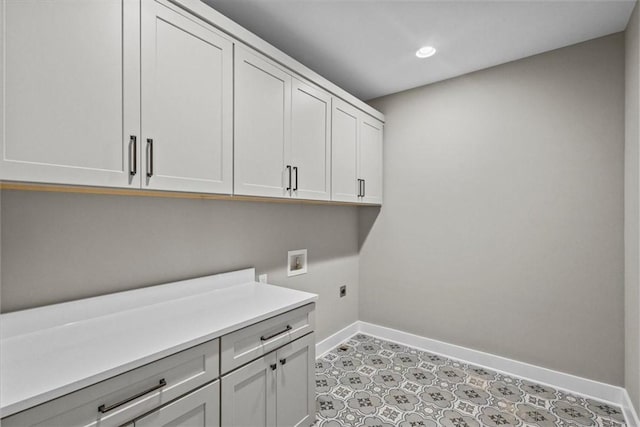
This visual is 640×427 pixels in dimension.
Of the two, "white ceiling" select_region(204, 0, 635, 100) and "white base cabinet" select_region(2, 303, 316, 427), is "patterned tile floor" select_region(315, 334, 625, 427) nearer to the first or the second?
"white base cabinet" select_region(2, 303, 316, 427)

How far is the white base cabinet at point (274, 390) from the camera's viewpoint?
53.9 inches

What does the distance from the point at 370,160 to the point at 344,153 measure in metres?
0.46

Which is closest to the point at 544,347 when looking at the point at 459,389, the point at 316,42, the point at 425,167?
the point at 459,389

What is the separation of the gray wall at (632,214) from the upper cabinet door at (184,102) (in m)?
2.31

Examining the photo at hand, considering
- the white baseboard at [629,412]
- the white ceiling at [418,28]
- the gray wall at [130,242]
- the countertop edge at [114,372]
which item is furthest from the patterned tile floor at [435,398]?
the white ceiling at [418,28]

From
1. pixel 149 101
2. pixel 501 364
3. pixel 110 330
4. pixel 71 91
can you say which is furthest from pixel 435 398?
pixel 71 91

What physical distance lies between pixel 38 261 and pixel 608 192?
3284 mm

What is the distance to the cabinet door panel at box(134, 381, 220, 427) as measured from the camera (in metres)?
1.10

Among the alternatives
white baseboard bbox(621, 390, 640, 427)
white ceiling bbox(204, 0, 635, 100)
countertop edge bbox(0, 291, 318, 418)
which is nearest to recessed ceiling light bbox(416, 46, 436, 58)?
white ceiling bbox(204, 0, 635, 100)

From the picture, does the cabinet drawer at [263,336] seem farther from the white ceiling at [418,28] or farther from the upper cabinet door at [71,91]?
the white ceiling at [418,28]

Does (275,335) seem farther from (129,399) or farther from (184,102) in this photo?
(184,102)

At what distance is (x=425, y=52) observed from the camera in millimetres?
2287

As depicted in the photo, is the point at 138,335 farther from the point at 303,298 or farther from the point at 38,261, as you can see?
the point at 303,298

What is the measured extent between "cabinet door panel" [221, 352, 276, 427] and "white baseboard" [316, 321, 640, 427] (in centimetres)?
122
